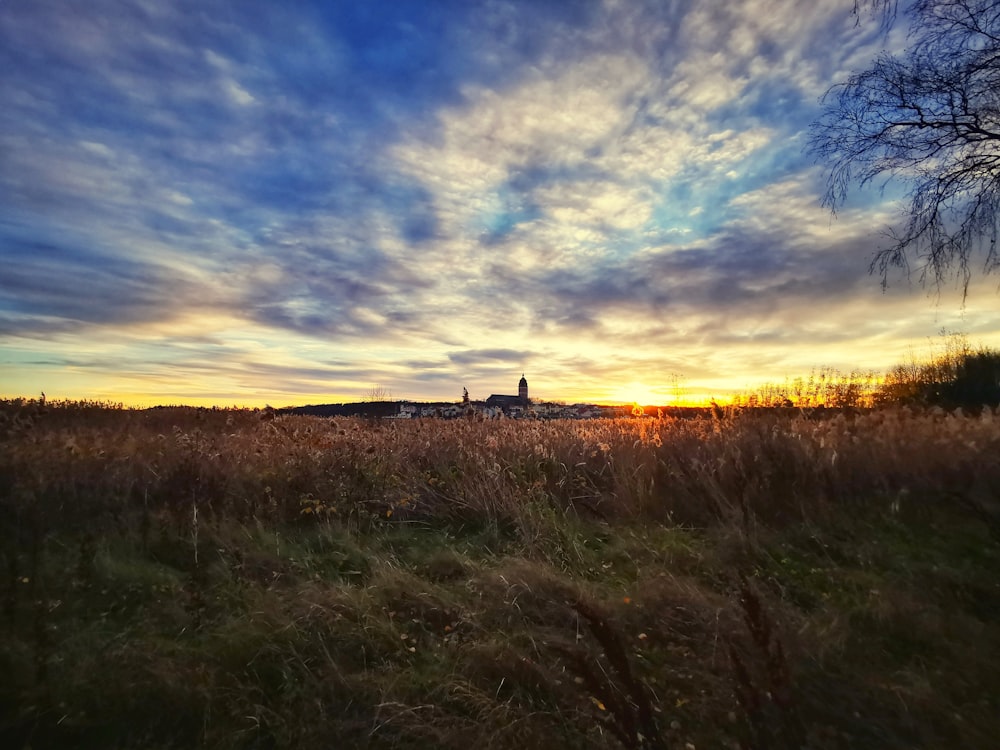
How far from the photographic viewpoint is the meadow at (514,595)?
2.67 meters

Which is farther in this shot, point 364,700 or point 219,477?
point 219,477

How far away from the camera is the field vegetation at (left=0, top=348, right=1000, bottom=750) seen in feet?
8.77

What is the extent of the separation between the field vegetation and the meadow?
0.06 feet

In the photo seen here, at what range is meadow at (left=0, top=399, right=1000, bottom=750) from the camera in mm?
2670

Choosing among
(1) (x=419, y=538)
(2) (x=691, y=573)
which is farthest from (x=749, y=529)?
(1) (x=419, y=538)

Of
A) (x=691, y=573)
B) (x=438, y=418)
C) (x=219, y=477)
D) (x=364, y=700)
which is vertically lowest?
(x=364, y=700)

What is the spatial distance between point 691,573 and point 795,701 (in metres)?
1.62

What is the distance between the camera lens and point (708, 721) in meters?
2.61

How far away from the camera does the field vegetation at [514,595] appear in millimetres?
2672

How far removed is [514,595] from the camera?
3809 mm

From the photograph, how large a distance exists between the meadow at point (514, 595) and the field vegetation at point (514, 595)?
2 centimetres

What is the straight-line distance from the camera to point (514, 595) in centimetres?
381

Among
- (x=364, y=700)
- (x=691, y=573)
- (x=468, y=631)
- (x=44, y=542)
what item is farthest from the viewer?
(x=44, y=542)

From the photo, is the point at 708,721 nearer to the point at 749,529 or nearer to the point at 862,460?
the point at 749,529
